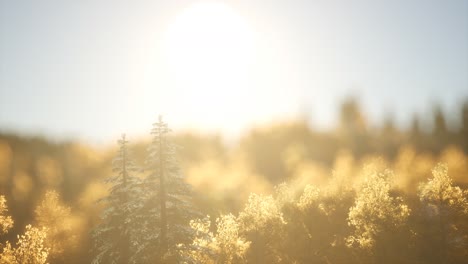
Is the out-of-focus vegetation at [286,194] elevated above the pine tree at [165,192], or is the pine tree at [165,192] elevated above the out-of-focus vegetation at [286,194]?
the pine tree at [165,192]

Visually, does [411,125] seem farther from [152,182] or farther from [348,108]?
[152,182]

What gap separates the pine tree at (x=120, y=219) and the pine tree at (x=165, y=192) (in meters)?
1.83

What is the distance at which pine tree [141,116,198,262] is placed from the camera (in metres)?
32.0

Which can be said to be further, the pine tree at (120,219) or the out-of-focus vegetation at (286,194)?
the out-of-focus vegetation at (286,194)

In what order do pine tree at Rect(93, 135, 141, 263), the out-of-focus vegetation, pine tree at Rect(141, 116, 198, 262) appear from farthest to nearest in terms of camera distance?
1. the out-of-focus vegetation
2. pine tree at Rect(93, 135, 141, 263)
3. pine tree at Rect(141, 116, 198, 262)

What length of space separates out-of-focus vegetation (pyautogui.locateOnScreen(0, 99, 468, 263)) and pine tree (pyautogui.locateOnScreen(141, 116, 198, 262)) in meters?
1.10

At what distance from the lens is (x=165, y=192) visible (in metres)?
32.4

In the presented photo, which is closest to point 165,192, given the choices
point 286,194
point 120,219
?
point 120,219

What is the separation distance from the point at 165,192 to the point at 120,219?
5.93 metres

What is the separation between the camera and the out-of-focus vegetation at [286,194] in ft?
159

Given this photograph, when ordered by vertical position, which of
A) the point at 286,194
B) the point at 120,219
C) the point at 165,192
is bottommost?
the point at 286,194

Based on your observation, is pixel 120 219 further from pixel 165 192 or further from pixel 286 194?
pixel 286 194

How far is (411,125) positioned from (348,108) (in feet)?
89.6

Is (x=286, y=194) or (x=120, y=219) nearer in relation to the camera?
(x=120, y=219)
